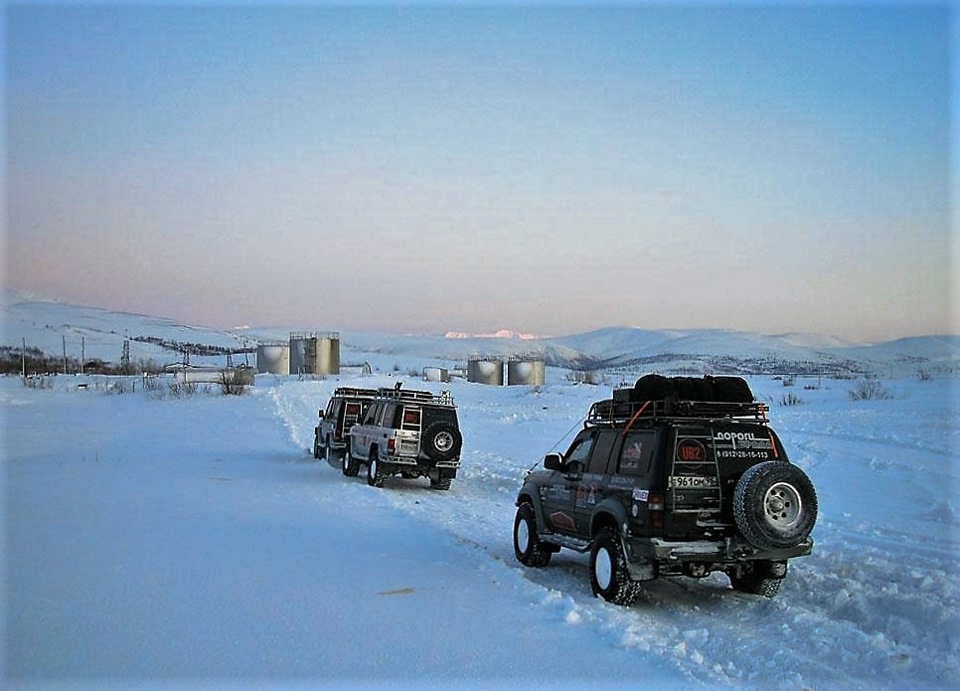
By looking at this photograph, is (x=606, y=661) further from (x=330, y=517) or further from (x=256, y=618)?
(x=330, y=517)

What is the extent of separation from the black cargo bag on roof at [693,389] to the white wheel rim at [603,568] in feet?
5.83

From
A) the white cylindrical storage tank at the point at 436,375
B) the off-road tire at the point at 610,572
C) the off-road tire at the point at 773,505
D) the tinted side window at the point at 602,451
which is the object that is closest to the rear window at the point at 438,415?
the tinted side window at the point at 602,451

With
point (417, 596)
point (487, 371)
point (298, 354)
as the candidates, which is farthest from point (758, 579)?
point (487, 371)

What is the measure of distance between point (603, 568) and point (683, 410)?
75.9 inches

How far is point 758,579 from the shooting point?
33.7 ft

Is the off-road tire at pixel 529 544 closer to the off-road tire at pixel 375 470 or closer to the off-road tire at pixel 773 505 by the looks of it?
the off-road tire at pixel 773 505

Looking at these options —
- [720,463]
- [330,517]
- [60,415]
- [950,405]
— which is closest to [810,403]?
[950,405]

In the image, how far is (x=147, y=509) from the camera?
52.7 ft

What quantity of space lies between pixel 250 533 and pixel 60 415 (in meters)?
35.6

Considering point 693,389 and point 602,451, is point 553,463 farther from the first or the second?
point 693,389

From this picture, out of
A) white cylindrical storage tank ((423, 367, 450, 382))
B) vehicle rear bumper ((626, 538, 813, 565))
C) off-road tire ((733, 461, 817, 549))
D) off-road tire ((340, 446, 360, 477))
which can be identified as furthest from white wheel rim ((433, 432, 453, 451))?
white cylindrical storage tank ((423, 367, 450, 382))

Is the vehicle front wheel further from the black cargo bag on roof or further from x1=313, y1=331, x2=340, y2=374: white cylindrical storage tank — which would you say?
x1=313, y1=331, x2=340, y2=374: white cylindrical storage tank

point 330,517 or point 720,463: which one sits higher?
point 720,463

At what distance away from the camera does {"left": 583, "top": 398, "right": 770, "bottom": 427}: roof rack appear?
32.0 ft
